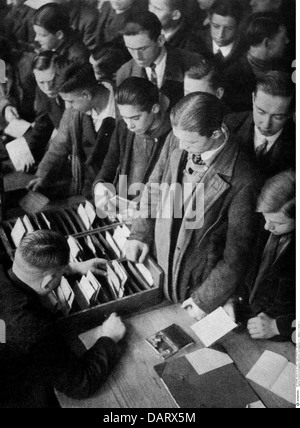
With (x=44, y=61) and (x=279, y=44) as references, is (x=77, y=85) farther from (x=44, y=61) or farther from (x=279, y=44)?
(x=279, y=44)

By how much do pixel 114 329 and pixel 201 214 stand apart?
32.0 inches

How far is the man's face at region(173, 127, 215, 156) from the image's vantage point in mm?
2730

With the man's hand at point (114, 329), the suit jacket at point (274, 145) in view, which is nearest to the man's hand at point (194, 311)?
the man's hand at point (114, 329)

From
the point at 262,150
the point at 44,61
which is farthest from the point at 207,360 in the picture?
the point at 44,61

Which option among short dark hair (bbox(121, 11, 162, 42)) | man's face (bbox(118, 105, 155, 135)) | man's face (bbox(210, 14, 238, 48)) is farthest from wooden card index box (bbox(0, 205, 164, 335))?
man's face (bbox(210, 14, 238, 48))

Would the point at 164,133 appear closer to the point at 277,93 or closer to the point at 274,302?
the point at 277,93

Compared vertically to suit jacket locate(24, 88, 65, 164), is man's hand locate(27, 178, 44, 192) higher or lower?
lower

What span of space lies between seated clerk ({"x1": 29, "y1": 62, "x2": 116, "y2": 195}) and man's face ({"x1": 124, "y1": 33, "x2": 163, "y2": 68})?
0.76 feet

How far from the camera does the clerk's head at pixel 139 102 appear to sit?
274cm

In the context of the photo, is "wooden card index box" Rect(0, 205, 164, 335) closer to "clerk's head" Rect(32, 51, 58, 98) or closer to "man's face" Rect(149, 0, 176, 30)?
"clerk's head" Rect(32, 51, 58, 98)

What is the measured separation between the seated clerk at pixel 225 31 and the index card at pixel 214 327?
1444 mm

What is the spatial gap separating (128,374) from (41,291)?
25.4 inches

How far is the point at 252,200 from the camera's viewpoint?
9.13 feet
